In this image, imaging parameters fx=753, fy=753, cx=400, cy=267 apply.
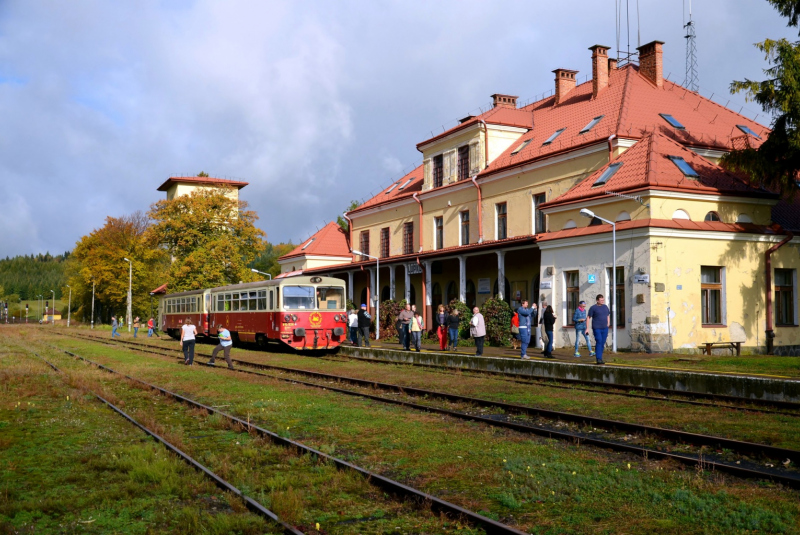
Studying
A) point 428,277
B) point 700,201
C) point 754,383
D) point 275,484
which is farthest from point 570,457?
point 428,277

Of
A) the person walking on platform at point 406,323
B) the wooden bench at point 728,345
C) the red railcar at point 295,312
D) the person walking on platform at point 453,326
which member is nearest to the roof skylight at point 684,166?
the wooden bench at point 728,345

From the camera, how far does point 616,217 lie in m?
25.1

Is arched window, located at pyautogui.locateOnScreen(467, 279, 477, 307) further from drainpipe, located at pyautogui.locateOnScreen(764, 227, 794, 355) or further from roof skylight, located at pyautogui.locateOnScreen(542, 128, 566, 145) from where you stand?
drainpipe, located at pyautogui.locateOnScreen(764, 227, 794, 355)

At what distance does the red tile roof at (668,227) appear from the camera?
23.3 meters

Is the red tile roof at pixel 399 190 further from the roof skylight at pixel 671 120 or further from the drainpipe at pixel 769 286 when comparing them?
the drainpipe at pixel 769 286

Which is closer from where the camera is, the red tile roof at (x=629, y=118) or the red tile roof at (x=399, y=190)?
the red tile roof at (x=629, y=118)

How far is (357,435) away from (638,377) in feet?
27.6

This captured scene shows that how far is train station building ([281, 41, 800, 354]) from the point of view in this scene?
939 inches

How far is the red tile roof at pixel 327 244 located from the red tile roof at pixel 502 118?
15863 millimetres

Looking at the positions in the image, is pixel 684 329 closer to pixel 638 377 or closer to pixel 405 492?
pixel 638 377

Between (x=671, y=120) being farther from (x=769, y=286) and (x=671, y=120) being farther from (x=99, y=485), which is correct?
(x=99, y=485)

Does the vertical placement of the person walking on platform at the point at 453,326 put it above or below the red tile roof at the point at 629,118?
below

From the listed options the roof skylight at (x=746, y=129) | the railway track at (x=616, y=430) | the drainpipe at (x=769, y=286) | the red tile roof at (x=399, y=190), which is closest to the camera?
the railway track at (x=616, y=430)

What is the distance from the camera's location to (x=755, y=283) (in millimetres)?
25375
